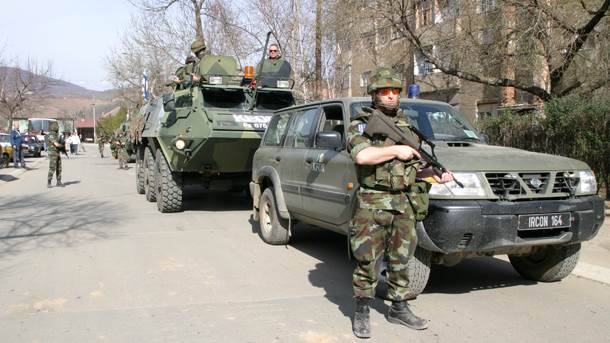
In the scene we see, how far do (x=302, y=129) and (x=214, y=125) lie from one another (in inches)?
116

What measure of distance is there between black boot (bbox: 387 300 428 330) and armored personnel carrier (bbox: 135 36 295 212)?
5382 mm

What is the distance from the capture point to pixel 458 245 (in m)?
4.20

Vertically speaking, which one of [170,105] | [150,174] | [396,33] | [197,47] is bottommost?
[150,174]

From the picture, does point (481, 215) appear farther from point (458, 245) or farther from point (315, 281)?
point (315, 281)

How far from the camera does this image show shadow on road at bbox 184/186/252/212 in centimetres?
1080

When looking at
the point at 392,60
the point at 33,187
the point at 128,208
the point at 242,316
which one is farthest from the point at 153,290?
the point at 392,60

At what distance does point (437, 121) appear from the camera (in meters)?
5.58

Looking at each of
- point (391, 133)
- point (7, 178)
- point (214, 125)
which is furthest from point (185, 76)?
point (7, 178)

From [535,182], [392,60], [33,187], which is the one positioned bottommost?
[33,187]

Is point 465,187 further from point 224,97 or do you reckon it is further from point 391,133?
point 224,97

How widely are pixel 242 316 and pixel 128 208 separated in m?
6.83

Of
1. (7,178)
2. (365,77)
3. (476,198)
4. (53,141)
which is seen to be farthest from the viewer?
(365,77)

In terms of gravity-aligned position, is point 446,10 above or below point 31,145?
above

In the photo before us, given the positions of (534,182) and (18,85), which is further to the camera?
(18,85)
